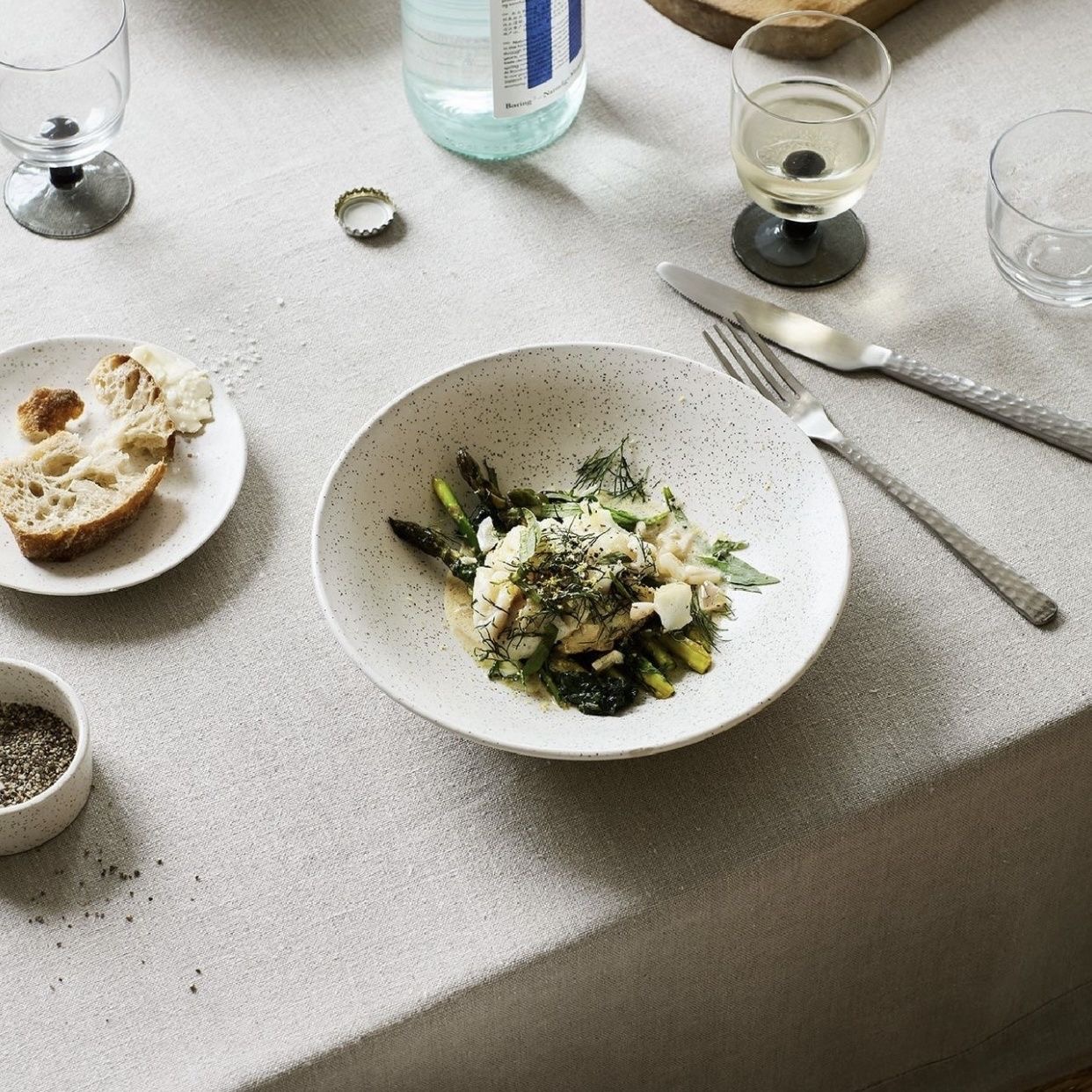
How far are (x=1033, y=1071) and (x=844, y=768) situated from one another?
0.54 meters

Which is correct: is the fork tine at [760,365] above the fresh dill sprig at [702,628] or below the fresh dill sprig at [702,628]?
above

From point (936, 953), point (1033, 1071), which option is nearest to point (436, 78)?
point (936, 953)

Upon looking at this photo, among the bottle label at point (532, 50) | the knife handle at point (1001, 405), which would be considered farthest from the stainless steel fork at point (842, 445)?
the bottle label at point (532, 50)

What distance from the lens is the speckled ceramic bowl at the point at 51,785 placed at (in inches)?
38.6

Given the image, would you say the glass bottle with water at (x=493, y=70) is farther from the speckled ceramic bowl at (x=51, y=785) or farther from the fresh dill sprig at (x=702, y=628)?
the speckled ceramic bowl at (x=51, y=785)

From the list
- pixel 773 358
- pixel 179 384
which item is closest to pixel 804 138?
pixel 773 358

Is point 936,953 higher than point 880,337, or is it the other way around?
point 880,337

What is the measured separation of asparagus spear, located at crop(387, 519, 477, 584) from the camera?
1.13m

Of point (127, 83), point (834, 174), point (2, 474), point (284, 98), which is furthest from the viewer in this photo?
point (284, 98)

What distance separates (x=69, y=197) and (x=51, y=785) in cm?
76

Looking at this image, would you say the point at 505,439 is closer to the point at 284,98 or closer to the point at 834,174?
the point at 834,174

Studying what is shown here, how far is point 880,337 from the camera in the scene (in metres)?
1.35

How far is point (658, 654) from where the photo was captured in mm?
1060

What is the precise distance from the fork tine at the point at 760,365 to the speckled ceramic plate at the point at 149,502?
493 mm
